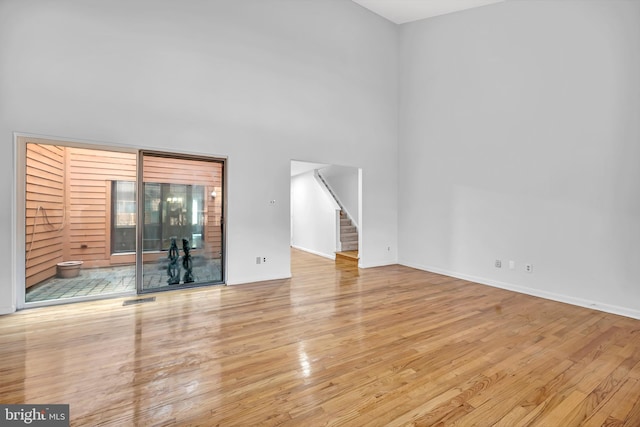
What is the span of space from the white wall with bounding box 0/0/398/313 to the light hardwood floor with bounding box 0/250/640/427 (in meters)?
1.41

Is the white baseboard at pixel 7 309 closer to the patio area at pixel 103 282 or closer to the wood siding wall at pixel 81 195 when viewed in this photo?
the patio area at pixel 103 282

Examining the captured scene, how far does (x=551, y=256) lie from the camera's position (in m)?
4.21

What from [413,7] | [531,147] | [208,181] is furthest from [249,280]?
[413,7]

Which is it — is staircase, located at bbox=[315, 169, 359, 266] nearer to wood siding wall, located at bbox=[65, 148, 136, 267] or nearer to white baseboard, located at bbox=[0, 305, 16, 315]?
wood siding wall, located at bbox=[65, 148, 136, 267]

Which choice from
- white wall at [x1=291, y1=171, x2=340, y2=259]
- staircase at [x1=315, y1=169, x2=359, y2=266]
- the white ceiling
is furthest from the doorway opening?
the white ceiling

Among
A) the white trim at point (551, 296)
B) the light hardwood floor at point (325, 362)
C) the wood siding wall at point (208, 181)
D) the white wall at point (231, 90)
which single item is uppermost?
the white wall at point (231, 90)

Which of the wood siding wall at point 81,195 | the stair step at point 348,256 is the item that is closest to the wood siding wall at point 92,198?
the wood siding wall at point 81,195

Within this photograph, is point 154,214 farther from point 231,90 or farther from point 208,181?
point 231,90

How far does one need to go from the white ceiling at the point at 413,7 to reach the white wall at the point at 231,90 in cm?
20

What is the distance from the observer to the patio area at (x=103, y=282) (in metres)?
3.96

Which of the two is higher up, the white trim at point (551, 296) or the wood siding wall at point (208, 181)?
the wood siding wall at point (208, 181)

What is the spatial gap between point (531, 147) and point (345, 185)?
4727mm

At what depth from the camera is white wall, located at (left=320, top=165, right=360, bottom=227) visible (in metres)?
8.09

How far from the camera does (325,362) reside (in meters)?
2.41
